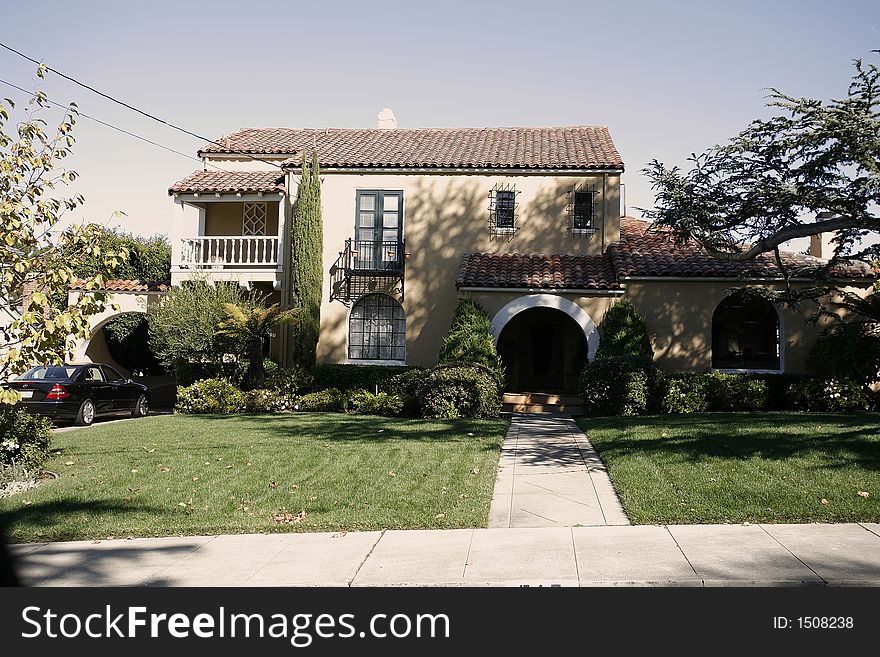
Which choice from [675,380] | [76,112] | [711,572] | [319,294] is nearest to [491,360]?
[675,380]

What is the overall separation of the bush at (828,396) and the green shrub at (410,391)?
8511 millimetres

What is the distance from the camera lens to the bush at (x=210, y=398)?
62.3 feet

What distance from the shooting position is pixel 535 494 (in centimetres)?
943

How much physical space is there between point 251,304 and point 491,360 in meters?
6.88

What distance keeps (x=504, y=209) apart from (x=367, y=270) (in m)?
4.26

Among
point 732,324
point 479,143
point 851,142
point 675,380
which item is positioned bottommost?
point 675,380

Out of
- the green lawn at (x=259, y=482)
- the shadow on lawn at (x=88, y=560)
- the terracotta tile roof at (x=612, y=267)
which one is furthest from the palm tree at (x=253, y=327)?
the shadow on lawn at (x=88, y=560)

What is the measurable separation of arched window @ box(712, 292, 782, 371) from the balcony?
8672 mm

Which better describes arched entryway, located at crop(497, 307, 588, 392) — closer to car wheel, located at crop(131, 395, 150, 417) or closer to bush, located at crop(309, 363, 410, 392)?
bush, located at crop(309, 363, 410, 392)

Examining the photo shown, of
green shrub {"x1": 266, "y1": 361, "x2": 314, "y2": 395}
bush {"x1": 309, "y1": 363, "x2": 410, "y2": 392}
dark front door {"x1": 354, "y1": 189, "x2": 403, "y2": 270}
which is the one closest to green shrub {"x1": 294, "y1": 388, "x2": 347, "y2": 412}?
green shrub {"x1": 266, "y1": 361, "x2": 314, "y2": 395}

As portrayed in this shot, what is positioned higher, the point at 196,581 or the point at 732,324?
the point at 732,324

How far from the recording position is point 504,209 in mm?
21422

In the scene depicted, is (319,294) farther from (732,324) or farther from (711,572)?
(711,572)

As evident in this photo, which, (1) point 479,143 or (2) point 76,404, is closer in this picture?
(2) point 76,404
